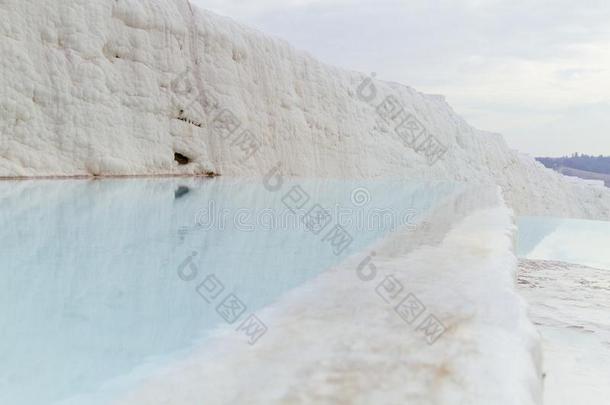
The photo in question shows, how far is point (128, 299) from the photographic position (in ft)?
9.48

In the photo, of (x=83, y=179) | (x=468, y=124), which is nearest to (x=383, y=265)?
(x=83, y=179)

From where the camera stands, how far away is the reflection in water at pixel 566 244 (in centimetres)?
813

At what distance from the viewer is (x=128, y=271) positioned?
3.50m

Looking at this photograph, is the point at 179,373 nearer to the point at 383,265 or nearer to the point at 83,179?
the point at 383,265

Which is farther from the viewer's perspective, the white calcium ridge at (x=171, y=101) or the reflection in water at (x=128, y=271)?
the white calcium ridge at (x=171, y=101)

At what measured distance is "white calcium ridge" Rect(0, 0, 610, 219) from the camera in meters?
10.6
